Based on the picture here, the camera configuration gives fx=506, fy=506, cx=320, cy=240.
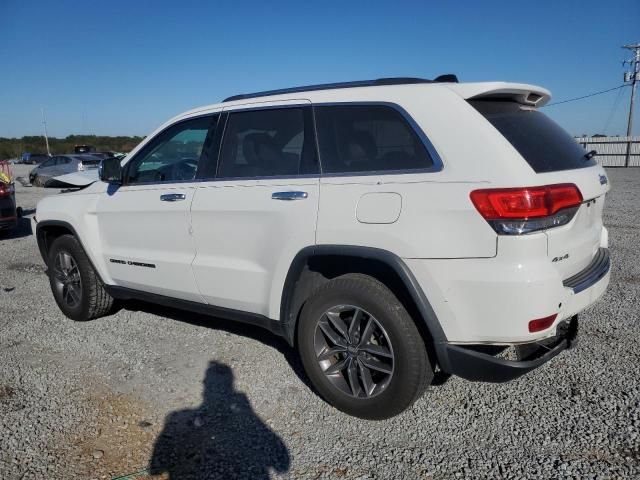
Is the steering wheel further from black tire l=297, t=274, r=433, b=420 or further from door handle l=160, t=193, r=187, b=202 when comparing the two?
black tire l=297, t=274, r=433, b=420

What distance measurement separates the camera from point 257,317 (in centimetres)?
338

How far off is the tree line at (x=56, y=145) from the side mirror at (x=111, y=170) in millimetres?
51259

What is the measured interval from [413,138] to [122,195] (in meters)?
2.52

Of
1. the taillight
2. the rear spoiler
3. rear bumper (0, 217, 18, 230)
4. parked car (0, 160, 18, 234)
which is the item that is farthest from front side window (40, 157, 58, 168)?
the taillight

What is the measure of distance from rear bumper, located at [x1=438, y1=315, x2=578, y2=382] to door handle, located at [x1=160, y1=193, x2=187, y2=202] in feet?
6.93

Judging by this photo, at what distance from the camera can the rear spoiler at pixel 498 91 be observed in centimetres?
271

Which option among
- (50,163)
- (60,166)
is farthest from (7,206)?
(50,163)

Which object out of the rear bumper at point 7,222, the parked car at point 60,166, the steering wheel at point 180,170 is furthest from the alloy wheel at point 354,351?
the parked car at point 60,166

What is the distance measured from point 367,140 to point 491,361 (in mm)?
1384

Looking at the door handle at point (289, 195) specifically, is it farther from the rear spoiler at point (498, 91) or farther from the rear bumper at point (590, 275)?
the rear bumper at point (590, 275)

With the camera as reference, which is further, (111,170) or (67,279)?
(67,279)

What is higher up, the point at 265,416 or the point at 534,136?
the point at 534,136

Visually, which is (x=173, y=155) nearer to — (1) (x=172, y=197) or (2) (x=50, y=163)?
(1) (x=172, y=197)

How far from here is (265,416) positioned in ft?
10.1
